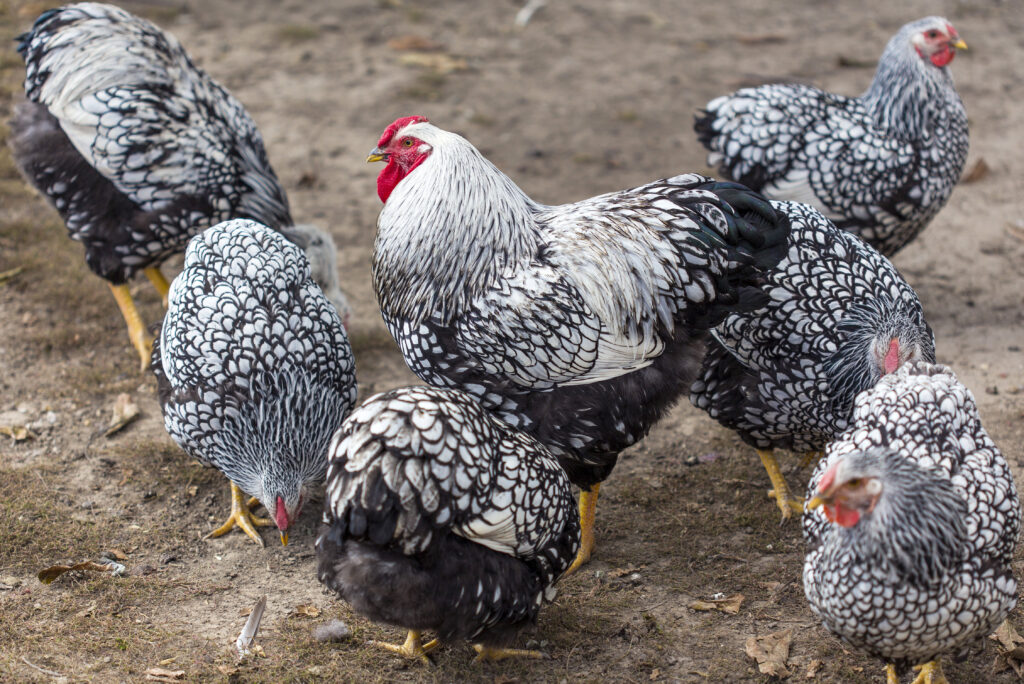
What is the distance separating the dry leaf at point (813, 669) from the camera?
3574 mm

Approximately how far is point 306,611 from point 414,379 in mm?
1931

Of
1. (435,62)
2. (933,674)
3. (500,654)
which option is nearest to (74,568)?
(500,654)

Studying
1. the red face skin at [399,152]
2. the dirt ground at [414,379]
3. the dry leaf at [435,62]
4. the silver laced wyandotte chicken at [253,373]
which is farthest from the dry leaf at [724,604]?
the dry leaf at [435,62]

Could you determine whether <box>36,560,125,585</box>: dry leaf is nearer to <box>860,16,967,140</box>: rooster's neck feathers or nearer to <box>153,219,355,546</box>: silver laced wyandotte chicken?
<box>153,219,355,546</box>: silver laced wyandotte chicken

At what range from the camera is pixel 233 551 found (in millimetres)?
4367

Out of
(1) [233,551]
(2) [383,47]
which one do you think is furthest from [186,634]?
(2) [383,47]

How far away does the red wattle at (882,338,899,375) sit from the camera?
3.79 m

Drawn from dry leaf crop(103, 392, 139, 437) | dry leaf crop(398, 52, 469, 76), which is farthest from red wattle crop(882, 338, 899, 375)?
dry leaf crop(398, 52, 469, 76)

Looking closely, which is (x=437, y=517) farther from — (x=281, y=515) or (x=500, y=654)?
(x=281, y=515)

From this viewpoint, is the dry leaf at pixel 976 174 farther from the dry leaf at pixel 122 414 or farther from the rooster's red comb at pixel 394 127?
the dry leaf at pixel 122 414

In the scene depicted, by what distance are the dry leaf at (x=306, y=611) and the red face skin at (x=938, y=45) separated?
16.3ft

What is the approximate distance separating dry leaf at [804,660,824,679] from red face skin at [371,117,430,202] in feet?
8.94

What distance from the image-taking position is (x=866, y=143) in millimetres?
5480

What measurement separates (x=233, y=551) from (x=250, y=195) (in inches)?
89.7
